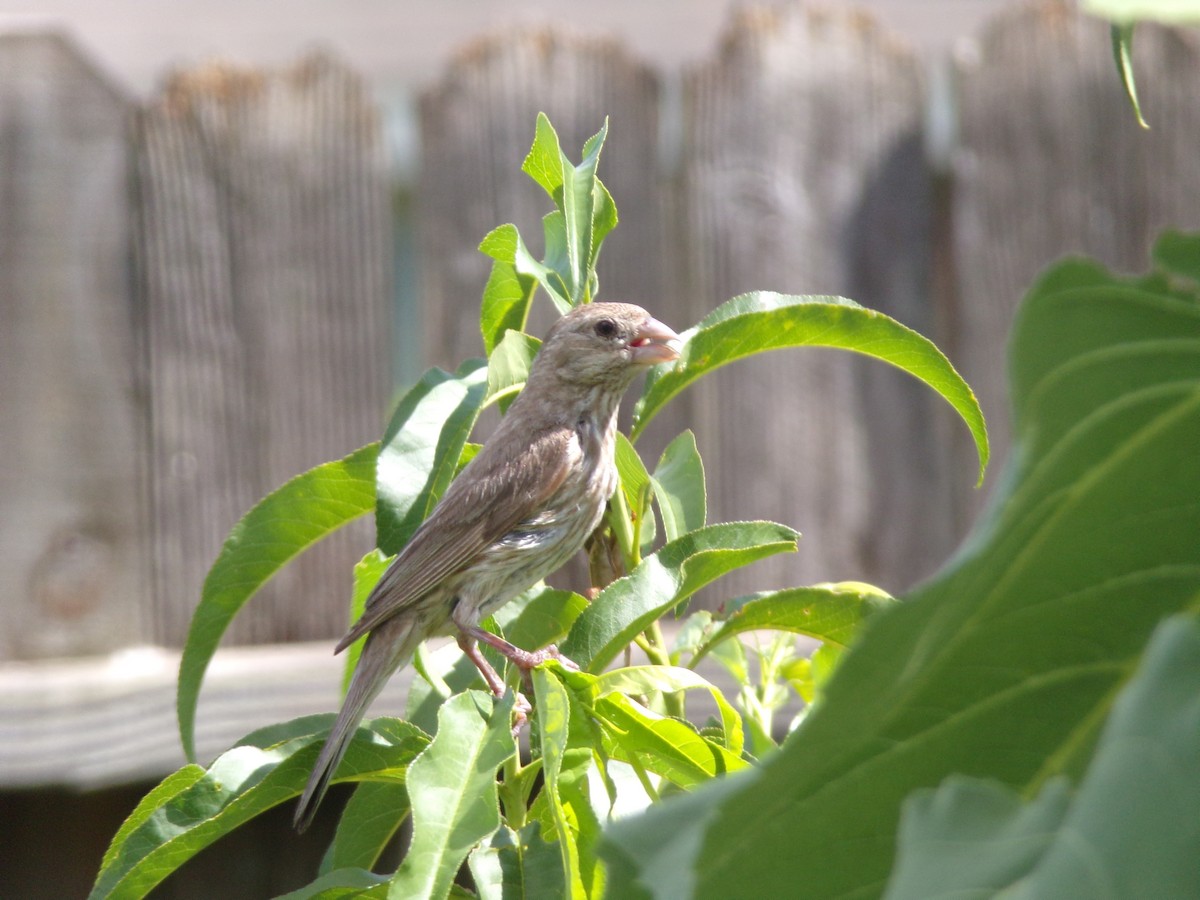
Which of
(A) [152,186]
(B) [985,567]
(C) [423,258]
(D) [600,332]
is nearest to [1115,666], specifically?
(B) [985,567]

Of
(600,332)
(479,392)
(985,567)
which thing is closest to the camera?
(985,567)

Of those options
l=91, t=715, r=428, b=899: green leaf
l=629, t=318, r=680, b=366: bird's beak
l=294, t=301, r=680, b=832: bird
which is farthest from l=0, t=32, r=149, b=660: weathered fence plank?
l=91, t=715, r=428, b=899: green leaf

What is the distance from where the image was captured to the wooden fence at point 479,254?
3086 millimetres

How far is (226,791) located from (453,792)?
345 millimetres

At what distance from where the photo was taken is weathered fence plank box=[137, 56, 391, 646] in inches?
123

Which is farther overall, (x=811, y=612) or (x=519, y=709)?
(x=519, y=709)

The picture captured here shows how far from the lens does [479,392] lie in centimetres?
147

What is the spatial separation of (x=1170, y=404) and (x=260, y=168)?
2877 mm

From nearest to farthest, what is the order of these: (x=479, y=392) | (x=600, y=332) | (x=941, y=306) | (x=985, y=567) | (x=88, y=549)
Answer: (x=985, y=567)
(x=479, y=392)
(x=600, y=332)
(x=88, y=549)
(x=941, y=306)

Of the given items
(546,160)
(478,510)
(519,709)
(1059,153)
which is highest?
(1059,153)

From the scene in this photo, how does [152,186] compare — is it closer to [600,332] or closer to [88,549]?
[88,549]

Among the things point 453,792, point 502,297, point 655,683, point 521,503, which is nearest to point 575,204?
point 502,297

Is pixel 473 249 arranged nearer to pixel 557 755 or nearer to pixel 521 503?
pixel 521 503

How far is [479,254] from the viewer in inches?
123
